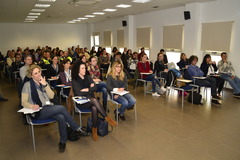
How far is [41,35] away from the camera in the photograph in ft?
56.5

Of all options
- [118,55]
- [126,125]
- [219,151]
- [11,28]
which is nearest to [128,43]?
[118,55]

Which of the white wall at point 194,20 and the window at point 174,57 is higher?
the white wall at point 194,20

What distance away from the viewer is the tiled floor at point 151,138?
3.05 meters

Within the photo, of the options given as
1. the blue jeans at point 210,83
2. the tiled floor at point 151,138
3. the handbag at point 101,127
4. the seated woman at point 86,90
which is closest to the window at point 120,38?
the blue jeans at point 210,83

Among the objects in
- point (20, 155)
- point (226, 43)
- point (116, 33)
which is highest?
point (116, 33)

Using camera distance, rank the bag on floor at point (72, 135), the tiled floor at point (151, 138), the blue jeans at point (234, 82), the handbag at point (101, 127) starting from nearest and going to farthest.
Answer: the tiled floor at point (151, 138) → the bag on floor at point (72, 135) → the handbag at point (101, 127) → the blue jeans at point (234, 82)

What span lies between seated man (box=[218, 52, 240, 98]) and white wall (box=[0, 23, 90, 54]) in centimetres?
1388

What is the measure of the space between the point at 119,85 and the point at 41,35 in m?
15.1

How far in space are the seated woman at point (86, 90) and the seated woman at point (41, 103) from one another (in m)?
0.42

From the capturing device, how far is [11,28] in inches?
635

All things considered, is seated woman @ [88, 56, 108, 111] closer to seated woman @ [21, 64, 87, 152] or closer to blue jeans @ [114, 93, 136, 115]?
blue jeans @ [114, 93, 136, 115]

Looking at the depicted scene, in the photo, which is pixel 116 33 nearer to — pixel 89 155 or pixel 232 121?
pixel 232 121

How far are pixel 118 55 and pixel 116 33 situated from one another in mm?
6274

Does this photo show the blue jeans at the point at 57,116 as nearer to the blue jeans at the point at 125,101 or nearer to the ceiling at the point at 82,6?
the blue jeans at the point at 125,101
